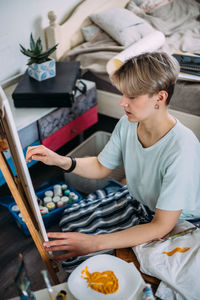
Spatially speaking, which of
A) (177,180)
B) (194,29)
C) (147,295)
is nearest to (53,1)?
(194,29)

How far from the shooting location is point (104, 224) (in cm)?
132

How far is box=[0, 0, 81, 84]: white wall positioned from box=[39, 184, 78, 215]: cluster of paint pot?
0.87 meters

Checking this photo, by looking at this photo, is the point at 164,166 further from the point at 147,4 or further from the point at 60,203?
the point at 147,4

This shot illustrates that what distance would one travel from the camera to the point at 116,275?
79 centimetres

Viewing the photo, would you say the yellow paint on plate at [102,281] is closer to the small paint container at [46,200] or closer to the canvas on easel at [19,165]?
the canvas on easel at [19,165]

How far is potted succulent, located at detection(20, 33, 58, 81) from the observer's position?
5.75ft

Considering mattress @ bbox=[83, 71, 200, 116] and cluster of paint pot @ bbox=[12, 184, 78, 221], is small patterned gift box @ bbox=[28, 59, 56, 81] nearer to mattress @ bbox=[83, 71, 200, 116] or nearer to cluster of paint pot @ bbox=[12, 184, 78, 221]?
cluster of paint pot @ bbox=[12, 184, 78, 221]

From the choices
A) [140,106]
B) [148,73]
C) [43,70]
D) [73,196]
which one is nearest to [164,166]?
[140,106]

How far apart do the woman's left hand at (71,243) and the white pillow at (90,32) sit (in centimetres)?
185

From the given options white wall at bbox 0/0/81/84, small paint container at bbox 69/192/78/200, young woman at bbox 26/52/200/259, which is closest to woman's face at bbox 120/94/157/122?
young woman at bbox 26/52/200/259

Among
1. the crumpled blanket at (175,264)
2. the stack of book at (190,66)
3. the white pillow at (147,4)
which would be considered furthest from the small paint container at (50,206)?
the white pillow at (147,4)

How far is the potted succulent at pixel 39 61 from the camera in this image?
1.75 meters

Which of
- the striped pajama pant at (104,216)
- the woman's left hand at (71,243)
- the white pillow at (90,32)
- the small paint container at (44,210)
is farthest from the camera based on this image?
the white pillow at (90,32)

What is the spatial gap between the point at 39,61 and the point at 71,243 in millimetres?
1200
